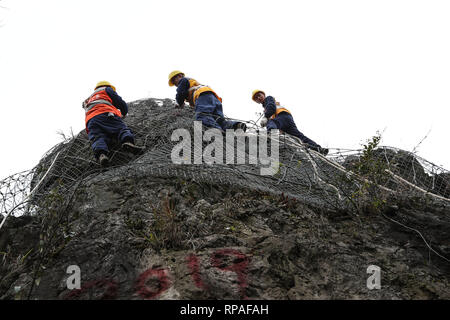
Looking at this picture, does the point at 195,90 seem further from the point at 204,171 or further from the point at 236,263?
the point at 236,263

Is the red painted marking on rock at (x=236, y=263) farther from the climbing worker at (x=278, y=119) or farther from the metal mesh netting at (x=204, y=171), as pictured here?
the climbing worker at (x=278, y=119)

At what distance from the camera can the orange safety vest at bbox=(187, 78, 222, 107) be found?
625 centimetres

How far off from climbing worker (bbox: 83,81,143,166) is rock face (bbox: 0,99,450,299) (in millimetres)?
479

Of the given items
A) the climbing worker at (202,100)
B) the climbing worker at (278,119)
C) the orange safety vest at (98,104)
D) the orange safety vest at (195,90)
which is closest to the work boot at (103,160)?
the orange safety vest at (98,104)

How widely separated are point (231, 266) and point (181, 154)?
2077mm

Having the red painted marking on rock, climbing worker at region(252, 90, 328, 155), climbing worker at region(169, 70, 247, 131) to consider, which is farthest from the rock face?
climbing worker at region(252, 90, 328, 155)

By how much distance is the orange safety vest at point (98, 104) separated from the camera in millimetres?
5336

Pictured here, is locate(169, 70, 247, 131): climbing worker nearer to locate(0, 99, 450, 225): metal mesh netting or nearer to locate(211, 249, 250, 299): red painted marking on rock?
locate(0, 99, 450, 225): metal mesh netting

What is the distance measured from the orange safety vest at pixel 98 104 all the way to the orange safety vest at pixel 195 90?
1394 mm
